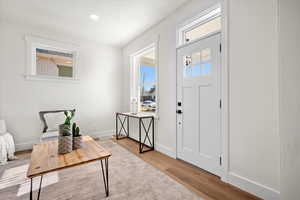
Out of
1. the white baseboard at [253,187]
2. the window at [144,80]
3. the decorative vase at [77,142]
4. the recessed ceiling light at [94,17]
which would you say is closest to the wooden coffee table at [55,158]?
the decorative vase at [77,142]

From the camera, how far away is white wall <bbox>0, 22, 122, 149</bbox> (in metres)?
2.83

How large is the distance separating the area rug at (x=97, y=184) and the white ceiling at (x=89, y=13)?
264 cm

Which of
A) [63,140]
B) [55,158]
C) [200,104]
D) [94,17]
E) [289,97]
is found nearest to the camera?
[289,97]

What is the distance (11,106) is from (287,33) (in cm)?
435

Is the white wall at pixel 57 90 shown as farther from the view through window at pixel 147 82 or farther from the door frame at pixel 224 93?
the door frame at pixel 224 93

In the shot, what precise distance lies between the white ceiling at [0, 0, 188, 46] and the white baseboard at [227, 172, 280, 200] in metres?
2.64

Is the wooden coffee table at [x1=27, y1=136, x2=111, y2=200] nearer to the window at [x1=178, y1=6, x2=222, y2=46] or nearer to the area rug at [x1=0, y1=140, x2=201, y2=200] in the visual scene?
the area rug at [x1=0, y1=140, x2=201, y2=200]

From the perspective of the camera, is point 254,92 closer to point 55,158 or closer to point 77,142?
point 77,142

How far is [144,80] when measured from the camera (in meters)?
3.60

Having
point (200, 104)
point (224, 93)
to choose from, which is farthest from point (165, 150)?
point (224, 93)

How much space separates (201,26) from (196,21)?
121 millimetres

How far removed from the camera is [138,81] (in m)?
3.81

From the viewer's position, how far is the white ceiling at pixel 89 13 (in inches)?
89.5

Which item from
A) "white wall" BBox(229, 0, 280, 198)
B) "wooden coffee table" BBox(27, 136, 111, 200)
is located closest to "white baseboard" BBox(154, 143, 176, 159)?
"white wall" BBox(229, 0, 280, 198)
